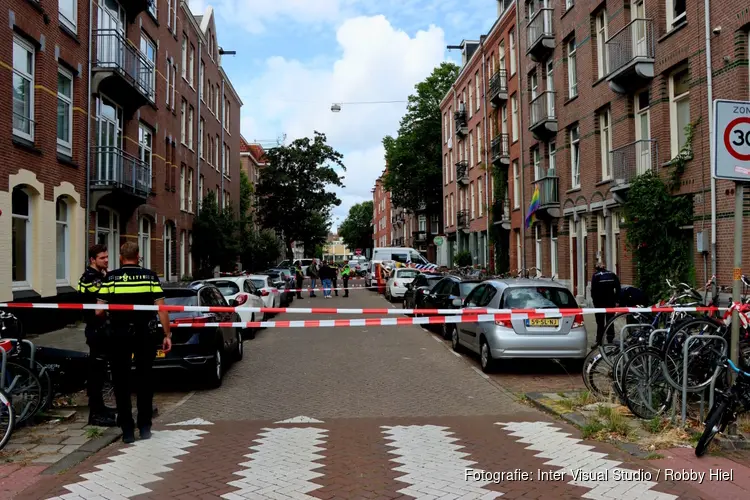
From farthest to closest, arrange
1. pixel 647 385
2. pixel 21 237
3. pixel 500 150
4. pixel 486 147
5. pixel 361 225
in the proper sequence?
pixel 361 225 → pixel 486 147 → pixel 500 150 → pixel 21 237 → pixel 647 385

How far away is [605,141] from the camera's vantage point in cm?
2027

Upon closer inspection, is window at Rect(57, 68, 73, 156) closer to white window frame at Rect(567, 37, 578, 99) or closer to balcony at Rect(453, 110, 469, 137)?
white window frame at Rect(567, 37, 578, 99)

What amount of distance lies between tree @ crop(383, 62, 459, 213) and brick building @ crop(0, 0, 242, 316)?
24047mm

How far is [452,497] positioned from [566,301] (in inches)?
245

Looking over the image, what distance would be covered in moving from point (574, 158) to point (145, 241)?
16255 millimetres

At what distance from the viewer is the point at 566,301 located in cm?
998

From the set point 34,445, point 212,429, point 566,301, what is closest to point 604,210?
point 566,301

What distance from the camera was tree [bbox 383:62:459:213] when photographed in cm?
5047

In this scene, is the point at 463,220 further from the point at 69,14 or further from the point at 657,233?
the point at 69,14

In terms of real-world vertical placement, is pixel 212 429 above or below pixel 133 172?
below

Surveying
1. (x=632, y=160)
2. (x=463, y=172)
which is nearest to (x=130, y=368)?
(x=632, y=160)

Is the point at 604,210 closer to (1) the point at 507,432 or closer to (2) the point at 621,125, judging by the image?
(2) the point at 621,125

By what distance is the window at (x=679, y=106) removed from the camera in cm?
1575

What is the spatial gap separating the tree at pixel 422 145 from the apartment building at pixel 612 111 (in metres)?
22.2
